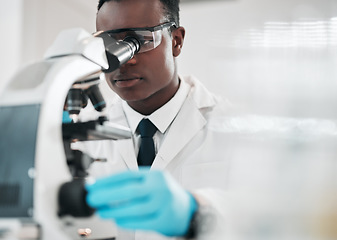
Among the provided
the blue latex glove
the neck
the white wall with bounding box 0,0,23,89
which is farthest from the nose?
the white wall with bounding box 0,0,23,89

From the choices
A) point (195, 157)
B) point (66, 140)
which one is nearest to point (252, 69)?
point (195, 157)

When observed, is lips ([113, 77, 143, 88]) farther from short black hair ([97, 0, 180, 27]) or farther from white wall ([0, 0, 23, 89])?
white wall ([0, 0, 23, 89])

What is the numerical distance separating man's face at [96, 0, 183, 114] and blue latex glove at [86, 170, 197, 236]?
632mm

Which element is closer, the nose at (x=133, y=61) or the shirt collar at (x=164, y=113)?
the nose at (x=133, y=61)

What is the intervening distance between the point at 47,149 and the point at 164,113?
2.61 feet

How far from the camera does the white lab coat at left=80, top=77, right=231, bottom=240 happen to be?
127 cm

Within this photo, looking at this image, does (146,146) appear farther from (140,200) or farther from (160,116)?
(140,200)

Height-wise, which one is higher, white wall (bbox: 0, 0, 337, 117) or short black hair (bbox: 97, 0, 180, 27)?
short black hair (bbox: 97, 0, 180, 27)

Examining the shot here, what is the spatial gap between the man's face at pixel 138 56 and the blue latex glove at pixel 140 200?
24.9 inches

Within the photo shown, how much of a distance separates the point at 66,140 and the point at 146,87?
0.57 meters

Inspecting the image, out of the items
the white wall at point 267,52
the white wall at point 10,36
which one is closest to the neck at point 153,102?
the white wall at point 267,52

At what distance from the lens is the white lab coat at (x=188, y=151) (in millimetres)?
1267

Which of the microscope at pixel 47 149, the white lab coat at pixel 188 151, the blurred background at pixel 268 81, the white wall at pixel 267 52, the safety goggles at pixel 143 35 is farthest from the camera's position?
the white wall at pixel 267 52

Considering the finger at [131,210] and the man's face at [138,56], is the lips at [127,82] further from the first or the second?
the finger at [131,210]
